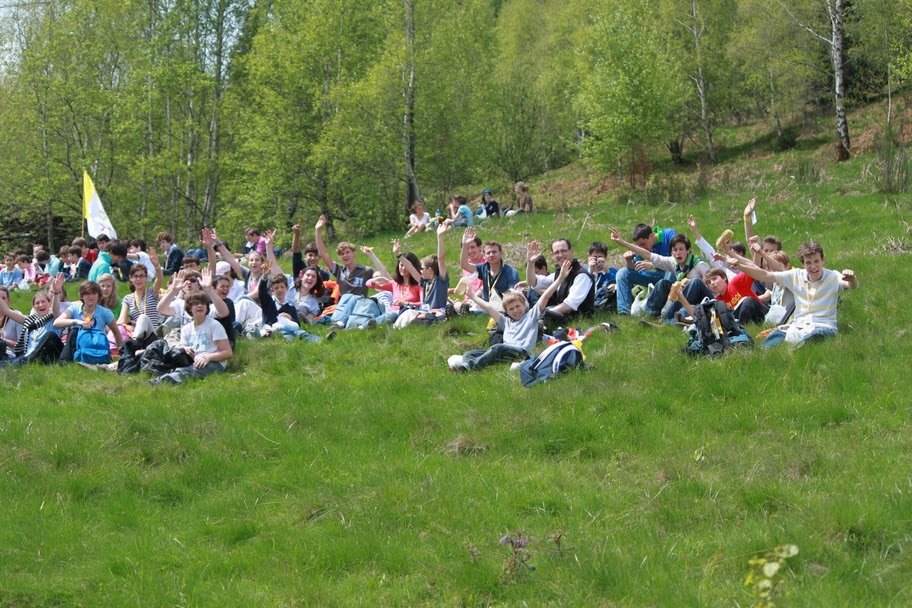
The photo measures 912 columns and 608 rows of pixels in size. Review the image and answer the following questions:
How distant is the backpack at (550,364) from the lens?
920cm

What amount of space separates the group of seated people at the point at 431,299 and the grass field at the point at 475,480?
50 centimetres

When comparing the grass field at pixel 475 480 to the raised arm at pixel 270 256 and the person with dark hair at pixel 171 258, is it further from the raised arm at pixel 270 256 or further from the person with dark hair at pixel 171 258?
the person with dark hair at pixel 171 258

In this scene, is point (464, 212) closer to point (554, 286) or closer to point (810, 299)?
point (554, 286)

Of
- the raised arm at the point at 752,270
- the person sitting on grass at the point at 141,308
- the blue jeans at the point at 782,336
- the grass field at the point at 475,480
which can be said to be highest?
the raised arm at the point at 752,270

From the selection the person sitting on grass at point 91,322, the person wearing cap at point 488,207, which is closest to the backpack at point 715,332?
the person sitting on grass at point 91,322

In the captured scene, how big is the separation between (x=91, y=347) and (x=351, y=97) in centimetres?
1815

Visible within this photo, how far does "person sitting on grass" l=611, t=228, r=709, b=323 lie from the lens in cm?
1116

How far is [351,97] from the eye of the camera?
1134 inches

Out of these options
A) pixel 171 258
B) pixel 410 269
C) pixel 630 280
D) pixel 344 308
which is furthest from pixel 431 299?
pixel 171 258

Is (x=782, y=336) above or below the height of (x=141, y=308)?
below

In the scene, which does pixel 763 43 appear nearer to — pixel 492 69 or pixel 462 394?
pixel 492 69

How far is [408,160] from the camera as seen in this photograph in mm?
29828

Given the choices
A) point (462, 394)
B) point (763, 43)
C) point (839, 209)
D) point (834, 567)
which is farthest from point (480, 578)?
point (763, 43)

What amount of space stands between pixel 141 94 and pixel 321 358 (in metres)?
25.0
